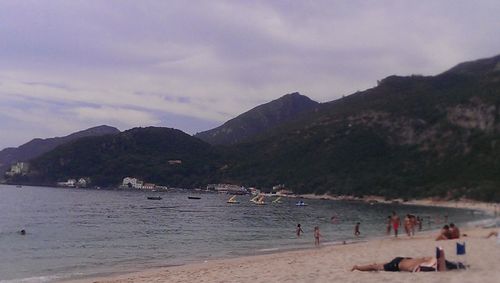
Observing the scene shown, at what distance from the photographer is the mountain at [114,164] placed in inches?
6850

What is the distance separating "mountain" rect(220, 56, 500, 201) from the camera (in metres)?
115

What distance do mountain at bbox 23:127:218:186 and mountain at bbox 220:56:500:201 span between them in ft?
50.2

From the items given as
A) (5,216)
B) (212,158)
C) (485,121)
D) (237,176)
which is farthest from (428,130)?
(5,216)

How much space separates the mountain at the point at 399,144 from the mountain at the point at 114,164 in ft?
50.2

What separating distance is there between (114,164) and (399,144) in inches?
3618

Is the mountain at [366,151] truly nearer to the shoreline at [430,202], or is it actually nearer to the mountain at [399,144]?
the mountain at [399,144]

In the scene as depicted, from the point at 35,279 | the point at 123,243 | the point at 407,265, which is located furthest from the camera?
the point at 123,243

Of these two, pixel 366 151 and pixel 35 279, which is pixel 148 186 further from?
pixel 35 279

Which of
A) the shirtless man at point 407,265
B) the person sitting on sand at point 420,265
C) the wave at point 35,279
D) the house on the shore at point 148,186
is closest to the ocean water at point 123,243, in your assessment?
the wave at point 35,279

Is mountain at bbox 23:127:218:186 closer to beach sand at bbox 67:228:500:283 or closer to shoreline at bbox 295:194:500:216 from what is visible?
shoreline at bbox 295:194:500:216

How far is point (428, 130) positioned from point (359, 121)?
23.8 meters

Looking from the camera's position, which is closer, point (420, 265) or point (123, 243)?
point (420, 265)

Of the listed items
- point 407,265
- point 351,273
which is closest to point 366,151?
point 351,273

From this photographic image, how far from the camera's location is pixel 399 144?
5443 inches
